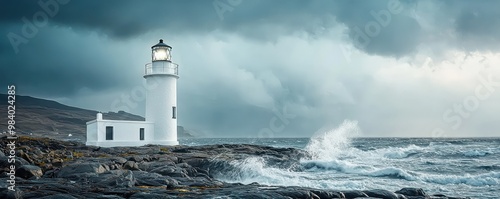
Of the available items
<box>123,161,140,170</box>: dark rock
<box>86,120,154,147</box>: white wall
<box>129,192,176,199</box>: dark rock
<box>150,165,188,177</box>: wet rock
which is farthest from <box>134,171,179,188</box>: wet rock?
<box>86,120,154,147</box>: white wall

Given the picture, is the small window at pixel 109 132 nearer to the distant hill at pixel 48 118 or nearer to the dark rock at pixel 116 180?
the dark rock at pixel 116 180

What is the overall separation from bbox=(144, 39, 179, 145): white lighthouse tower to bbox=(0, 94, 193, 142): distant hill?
6541 centimetres

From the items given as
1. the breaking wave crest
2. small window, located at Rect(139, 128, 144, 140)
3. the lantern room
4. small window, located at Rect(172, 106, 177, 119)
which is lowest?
the breaking wave crest

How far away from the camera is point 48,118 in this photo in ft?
402

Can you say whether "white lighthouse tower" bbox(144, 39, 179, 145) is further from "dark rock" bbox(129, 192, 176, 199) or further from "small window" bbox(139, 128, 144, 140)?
"dark rock" bbox(129, 192, 176, 199)

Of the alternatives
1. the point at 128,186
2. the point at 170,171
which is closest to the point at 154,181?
the point at 128,186

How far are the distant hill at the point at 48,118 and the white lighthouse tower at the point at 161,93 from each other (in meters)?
65.4

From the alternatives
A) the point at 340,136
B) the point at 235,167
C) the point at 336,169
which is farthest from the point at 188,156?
the point at 340,136

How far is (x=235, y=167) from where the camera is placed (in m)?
17.8

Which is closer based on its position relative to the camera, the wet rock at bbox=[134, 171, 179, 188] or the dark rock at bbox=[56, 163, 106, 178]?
the wet rock at bbox=[134, 171, 179, 188]

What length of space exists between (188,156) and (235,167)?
7.32ft

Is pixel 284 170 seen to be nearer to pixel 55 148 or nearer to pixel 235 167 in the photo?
pixel 235 167

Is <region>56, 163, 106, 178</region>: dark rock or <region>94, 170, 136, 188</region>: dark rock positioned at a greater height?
<region>56, 163, 106, 178</region>: dark rock

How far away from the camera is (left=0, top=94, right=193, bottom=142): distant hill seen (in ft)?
336
